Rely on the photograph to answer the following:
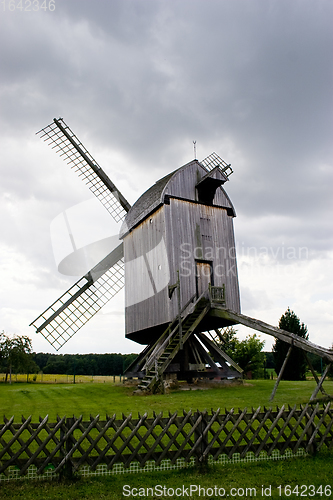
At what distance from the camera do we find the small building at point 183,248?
1736cm

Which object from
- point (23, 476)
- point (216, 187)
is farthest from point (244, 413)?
point (216, 187)

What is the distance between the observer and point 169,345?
647 inches

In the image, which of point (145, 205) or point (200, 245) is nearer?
point (200, 245)

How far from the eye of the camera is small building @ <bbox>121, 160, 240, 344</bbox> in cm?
1736

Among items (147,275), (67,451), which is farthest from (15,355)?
(67,451)

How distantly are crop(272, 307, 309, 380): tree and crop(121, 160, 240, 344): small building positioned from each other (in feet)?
42.7

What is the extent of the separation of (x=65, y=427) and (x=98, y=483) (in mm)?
890

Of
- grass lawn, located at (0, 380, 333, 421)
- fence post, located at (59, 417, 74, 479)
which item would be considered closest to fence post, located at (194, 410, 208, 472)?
fence post, located at (59, 417, 74, 479)

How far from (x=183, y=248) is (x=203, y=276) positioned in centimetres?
159

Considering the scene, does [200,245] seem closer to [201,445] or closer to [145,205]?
[145,205]

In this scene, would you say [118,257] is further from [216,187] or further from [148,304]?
[216,187]

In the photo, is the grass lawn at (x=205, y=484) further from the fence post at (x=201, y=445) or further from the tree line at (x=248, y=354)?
the tree line at (x=248, y=354)

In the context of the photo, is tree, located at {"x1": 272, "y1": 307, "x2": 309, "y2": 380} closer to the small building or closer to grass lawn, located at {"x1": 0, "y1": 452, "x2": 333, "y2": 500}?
the small building

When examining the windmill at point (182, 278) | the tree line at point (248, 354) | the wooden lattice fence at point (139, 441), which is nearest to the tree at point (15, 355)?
the tree line at point (248, 354)
